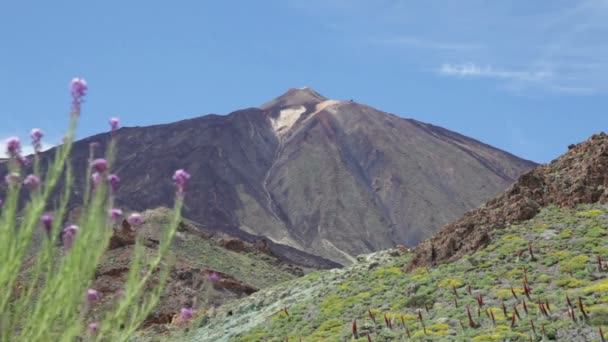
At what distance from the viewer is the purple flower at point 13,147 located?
633 cm

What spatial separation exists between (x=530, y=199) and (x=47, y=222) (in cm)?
2680

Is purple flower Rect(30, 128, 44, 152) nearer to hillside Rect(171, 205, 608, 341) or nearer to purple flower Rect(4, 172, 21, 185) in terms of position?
purple flower Rect(4, 172, 21, 185)

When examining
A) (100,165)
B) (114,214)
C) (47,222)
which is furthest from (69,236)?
(100,165)

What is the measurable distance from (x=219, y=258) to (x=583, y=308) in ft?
Result: 175

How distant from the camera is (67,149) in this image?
6.10 meters

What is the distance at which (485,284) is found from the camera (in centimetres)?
2205

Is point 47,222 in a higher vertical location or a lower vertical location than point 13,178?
lower

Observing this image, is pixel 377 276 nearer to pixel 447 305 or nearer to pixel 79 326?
pixel 447 305

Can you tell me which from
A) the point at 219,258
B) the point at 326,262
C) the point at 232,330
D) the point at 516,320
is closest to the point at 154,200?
the point at 326,262

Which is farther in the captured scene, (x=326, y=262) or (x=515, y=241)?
(x=326, y=262)

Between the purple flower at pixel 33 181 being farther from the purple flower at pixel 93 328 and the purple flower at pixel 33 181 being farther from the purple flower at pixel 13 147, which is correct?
the purple flower at pixel 93 328

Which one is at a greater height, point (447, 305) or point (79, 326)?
point (79, 326)

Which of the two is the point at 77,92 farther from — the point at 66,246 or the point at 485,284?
the point at 485,284

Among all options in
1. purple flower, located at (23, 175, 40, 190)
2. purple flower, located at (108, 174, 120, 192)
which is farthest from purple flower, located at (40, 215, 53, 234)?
purple flower, located at (108, 174, 120, 192)
